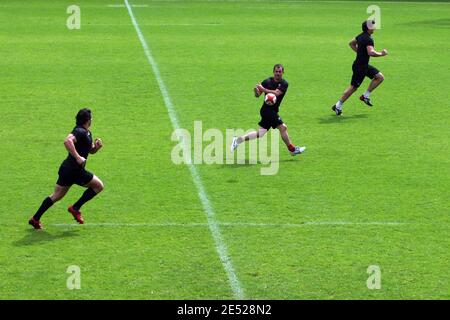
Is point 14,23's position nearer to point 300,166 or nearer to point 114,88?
point 114,88

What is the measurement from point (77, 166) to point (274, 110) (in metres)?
5.34

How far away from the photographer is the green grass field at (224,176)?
11508 mm

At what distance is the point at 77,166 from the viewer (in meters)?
12.8

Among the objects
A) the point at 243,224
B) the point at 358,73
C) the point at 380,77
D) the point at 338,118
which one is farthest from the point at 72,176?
the point at 380,77

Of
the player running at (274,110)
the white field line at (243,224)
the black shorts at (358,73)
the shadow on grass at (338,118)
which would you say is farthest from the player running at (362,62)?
the white field line at (243,224)

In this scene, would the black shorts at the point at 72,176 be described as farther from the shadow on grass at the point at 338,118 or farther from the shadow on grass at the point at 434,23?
the shadow on grass at the point at 434,23

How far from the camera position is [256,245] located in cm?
1259

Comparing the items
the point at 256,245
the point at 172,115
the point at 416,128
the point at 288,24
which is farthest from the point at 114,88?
the point at 288,24

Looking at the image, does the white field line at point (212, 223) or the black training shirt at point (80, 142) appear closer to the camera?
the white field line at point (212, 223)

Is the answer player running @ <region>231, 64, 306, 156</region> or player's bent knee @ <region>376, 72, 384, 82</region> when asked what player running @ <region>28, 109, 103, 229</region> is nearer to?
player running @ <region>231, 64, 306, 156</region>

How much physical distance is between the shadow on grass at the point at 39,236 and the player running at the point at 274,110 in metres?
5.19

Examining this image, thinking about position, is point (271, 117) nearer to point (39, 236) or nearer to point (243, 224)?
point (243, 224)

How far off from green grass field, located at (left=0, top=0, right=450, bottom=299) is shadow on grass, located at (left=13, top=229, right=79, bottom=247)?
0.03 m

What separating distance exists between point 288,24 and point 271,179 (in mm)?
21684
